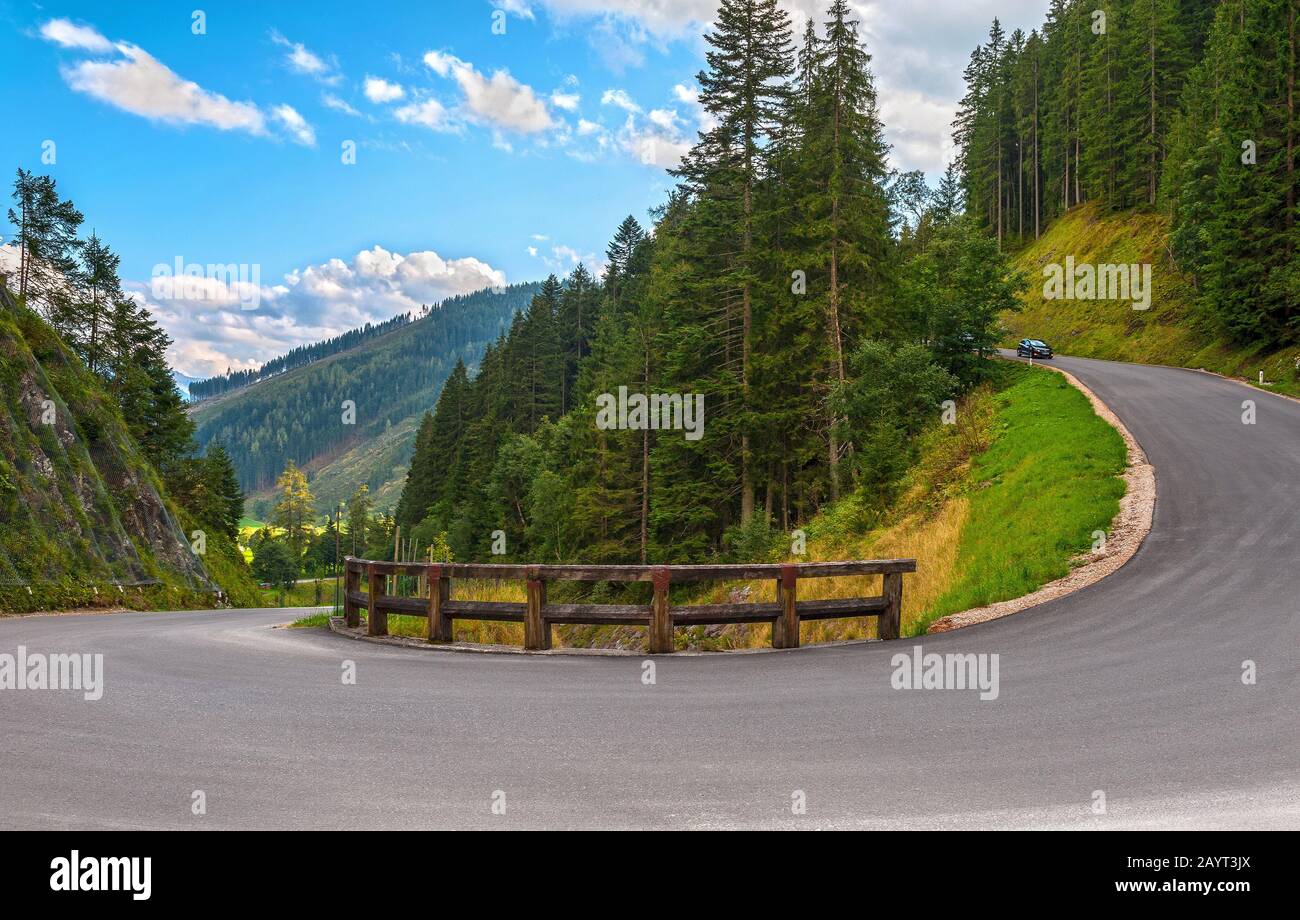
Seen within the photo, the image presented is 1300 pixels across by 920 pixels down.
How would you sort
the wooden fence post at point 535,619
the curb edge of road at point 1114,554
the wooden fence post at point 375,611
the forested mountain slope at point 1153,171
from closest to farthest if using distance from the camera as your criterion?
the wooden fence post at point 535,619, the curb edge of road at point 1114,554, the wooden fence post at point 375,611, the forested mountain slope at point 1153,171

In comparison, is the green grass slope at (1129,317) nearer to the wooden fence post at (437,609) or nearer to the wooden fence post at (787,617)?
the wooden fence post at (787,617)

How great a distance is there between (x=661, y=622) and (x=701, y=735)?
175 inches

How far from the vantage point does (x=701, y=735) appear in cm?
697

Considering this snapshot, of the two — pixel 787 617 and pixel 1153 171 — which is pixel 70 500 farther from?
pixel 1153 171

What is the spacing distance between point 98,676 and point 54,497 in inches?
872

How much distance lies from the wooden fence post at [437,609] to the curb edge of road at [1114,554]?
24.8ft

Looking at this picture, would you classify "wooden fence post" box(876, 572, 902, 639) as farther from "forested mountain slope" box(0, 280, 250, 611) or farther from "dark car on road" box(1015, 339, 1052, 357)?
"dark car on road" box(1015, 339, 1052, 357)

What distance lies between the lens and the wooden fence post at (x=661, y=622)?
37.3ft

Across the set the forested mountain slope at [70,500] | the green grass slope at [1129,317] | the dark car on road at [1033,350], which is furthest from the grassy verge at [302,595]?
the green grass slope at [1129,317]

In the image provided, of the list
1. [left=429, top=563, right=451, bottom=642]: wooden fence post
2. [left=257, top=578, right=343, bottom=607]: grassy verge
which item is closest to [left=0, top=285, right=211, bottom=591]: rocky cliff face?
[left=429, top=563, right=451, bottom=642]: wooden fence post

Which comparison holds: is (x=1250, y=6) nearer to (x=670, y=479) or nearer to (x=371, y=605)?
(x=670, y=479)

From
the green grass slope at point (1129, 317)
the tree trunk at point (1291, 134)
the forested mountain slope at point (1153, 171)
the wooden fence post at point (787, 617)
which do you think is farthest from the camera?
the green grass slope at point (1129, 317)

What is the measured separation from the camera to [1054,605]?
12.9 metres
